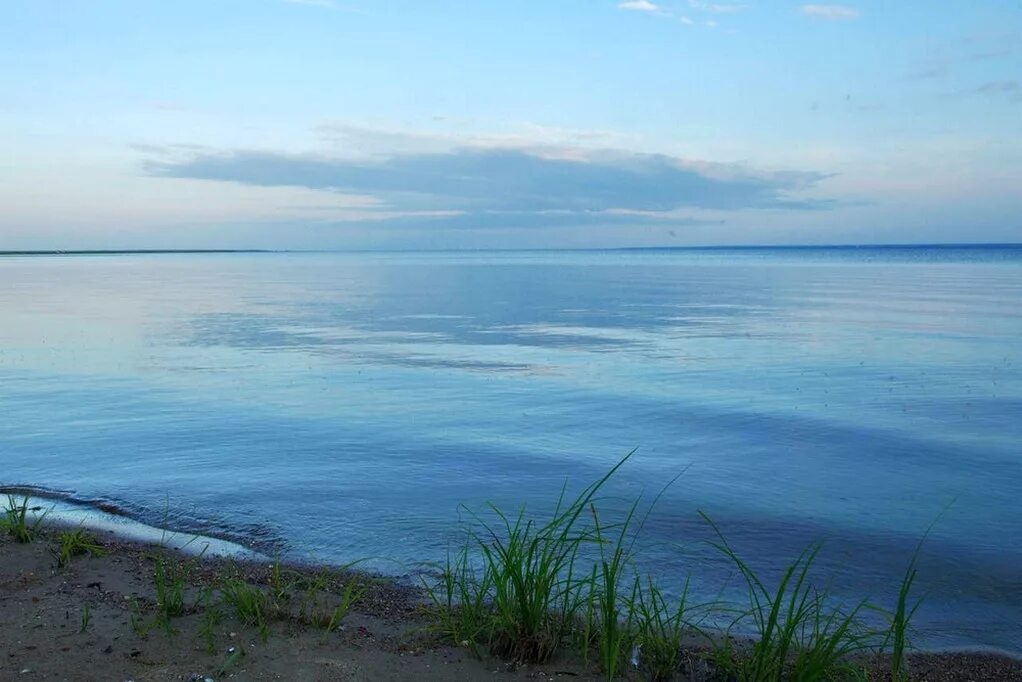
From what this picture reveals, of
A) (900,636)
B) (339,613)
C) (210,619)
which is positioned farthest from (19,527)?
(900,636)

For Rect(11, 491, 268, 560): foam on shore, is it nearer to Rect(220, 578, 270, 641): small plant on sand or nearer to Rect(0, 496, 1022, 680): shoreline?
Rect(0, 496, 1022, 680): shoreline

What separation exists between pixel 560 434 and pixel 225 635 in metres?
7.39

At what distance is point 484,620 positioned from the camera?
4.89 m

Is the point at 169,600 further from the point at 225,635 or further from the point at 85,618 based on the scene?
the point at 225,635

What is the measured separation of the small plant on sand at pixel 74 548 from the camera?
620cm

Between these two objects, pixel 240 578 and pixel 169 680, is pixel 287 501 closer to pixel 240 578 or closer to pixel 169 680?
pixel 240 578

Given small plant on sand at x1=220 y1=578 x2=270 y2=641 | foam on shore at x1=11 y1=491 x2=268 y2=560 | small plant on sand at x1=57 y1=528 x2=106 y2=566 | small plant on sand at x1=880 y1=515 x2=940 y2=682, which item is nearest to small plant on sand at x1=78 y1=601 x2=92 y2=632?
small plant on sand at x1=220 y1=578 x2=270 y2=641

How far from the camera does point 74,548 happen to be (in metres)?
6.39

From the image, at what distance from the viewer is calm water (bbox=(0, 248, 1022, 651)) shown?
774cm

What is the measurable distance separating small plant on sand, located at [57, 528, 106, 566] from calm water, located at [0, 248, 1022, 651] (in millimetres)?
1447

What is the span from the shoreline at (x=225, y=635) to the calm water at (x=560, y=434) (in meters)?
0.81

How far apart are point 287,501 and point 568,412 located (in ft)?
18.3

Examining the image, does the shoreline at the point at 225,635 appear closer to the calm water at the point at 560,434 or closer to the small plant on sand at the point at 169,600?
the small plant on sand at the point at 169,600

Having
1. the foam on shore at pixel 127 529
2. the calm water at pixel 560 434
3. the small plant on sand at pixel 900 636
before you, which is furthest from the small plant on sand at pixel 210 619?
the small plant on sand at pixel 900 636
